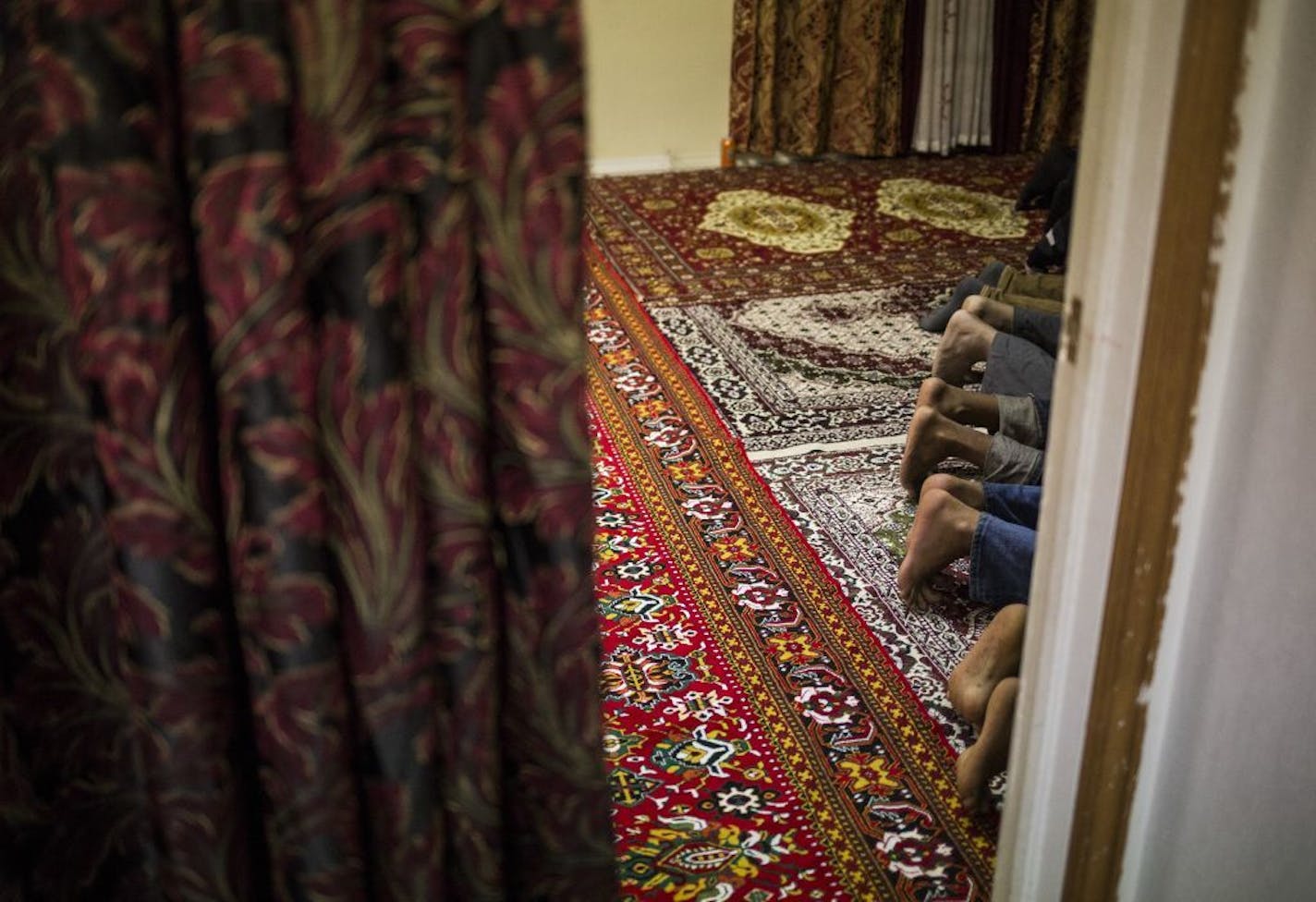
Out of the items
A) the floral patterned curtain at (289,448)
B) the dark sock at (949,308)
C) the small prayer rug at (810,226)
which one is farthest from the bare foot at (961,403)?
the floral patterned curtain at (289,448)

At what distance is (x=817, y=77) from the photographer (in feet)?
17.4

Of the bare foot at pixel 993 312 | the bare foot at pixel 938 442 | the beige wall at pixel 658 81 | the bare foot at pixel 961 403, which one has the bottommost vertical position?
the bare foot at pixel 938 442

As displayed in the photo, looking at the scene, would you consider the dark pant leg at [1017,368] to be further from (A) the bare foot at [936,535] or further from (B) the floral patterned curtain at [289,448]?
(B) the floral patterned curtain at [289,448]

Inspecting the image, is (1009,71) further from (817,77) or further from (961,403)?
(961,403)

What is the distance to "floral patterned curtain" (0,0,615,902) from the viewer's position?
0.77 meters

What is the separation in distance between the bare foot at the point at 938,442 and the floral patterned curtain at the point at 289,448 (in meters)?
1.64

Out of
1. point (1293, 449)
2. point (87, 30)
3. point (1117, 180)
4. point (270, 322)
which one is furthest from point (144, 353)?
point (1293, 449)

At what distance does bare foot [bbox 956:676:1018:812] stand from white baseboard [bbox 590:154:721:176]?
3970mm

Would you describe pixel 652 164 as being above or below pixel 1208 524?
below

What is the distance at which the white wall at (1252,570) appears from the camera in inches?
38.2

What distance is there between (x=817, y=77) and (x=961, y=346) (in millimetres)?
2870

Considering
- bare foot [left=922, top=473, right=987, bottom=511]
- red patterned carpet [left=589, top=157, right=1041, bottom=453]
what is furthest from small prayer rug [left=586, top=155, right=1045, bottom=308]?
bare foot [left=922, top=473, right=987, bottom=511]

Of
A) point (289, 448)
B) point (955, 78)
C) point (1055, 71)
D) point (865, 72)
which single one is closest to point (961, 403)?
point (289, 448)

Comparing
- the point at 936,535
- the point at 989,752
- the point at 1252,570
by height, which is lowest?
the point at 989,752
